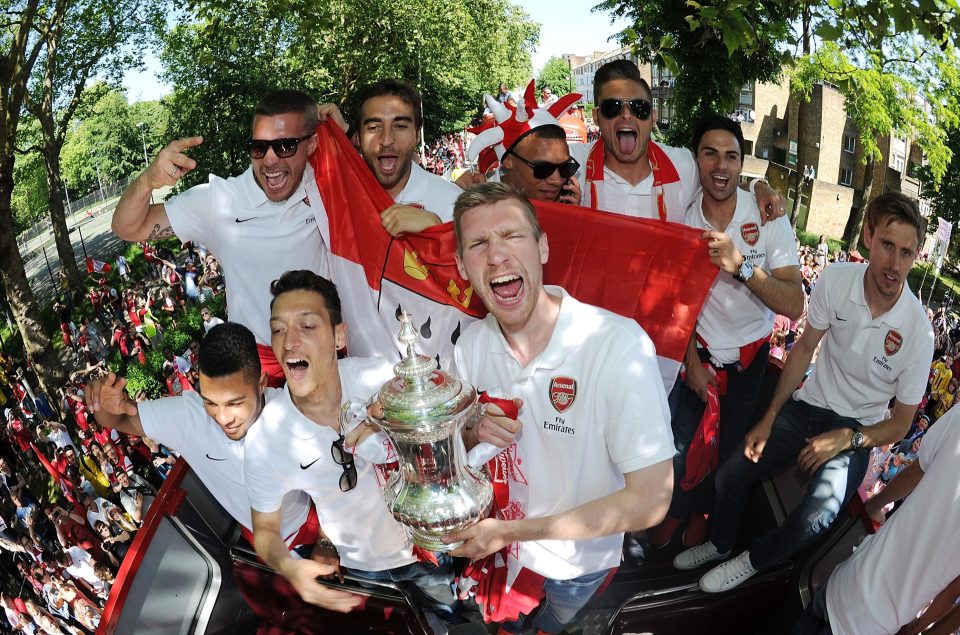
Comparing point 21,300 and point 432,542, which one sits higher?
point 21,300

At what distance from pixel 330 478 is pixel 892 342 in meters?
2.86

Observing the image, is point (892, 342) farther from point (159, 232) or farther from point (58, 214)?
point (58, 214)

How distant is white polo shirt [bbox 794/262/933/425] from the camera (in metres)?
3.58

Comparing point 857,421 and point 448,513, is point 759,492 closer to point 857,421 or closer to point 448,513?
point 857,421

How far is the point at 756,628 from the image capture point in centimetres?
369

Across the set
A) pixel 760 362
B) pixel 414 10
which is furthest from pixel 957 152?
pixel 760 362

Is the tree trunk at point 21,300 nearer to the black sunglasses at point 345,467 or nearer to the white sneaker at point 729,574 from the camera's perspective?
the black sunglasses at point 345,467

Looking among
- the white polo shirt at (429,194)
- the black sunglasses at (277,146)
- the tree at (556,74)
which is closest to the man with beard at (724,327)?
the white polo shirt at (429,194)

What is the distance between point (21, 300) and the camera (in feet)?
40.0

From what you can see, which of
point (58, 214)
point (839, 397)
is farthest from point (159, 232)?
point (58, 214)

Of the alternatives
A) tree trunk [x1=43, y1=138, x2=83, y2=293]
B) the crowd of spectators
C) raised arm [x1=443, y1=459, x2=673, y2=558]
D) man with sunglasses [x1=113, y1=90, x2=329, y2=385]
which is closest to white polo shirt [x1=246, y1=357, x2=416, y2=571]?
raised arm [x1=443, y1=459, x2=673, y2=558]

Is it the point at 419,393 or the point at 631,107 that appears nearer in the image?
the point at 419,393

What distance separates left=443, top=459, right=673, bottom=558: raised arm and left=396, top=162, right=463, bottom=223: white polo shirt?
2.02m

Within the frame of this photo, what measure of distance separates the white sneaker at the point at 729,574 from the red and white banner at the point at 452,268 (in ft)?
3.25
